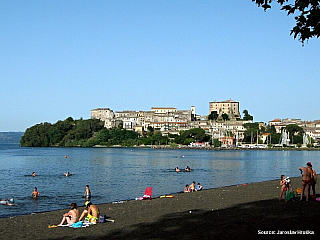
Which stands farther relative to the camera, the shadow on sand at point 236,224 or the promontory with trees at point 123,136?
the promontory with trees at point 123,136

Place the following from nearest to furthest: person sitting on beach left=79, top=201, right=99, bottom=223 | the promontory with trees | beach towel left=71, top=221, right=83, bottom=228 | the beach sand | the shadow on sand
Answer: the shadow on sand → the beach sand → beach towel left=71, top=221, right=83, bottom=228 → person sitting on beach left=79, top=201, right=99, bottom=223 → the promontory with trees

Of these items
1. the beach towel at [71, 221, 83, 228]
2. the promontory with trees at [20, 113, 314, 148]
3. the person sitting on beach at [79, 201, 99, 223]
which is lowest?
the beach towel at [71, 221, 83, 228]

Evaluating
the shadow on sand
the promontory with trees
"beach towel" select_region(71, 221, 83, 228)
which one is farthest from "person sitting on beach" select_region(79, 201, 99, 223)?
the promontory with trees

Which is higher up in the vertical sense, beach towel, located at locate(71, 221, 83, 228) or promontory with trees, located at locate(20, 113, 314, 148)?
promontory with trees, located at locate(20, 113, 314, 148)

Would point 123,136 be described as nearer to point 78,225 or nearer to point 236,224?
point 78,225

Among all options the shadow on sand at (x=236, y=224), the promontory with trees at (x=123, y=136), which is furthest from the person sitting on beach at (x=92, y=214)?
the promontory with trees at (x=123, y=136)

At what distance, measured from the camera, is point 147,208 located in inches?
890

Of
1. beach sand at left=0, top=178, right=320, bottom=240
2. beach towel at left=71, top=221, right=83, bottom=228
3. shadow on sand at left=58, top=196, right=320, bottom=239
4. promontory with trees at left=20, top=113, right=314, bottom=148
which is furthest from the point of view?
promontory with trees at left=20, top=113, right=314, bottom=148

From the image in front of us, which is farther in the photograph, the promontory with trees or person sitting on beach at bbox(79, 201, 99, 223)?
the promontory with trees

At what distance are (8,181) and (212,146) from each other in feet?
425

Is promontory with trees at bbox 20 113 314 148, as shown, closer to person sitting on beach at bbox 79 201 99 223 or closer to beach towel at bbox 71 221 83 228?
person sitting on beach at bbox 79 201 99 223

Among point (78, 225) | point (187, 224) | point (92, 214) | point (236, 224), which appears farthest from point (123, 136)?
point (236, 224)

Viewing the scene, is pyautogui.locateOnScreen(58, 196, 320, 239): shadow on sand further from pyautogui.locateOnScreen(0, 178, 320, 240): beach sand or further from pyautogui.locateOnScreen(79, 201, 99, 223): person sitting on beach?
pyautogui.locateOnScreen(79, 201, 99, 223): person sitting on beach

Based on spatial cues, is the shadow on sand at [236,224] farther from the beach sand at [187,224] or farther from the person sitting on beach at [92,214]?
the person sitting on beach at [92,214]
